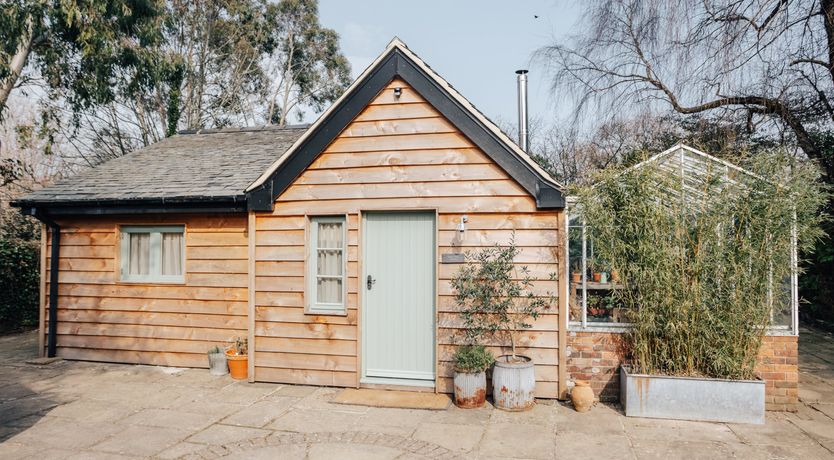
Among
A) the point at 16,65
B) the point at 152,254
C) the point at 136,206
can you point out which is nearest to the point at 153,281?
the point at 152,254

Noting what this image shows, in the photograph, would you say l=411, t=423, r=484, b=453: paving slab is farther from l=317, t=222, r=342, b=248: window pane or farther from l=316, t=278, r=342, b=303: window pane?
l=317, t=222, r=342, b=248: window pane

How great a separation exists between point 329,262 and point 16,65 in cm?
1115

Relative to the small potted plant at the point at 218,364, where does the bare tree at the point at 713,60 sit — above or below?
above

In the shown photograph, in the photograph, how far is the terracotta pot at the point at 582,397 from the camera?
214 inches

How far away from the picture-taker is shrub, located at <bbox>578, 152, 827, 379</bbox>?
5.27 meters

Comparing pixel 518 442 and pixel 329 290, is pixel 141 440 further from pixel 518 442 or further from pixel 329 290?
pixel 518 442

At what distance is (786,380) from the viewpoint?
18.2ft

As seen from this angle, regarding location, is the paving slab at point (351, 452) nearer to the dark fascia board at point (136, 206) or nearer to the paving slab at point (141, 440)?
the paving slab at point (141, 440)

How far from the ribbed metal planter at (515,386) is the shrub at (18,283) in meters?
9.92

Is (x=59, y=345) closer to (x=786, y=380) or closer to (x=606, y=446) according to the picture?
(x=606, y=446)

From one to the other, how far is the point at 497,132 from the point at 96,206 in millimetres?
5754

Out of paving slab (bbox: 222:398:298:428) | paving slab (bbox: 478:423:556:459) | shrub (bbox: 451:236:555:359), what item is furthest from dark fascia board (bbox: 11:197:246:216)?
paving slab (bbox: 478:423:556:459)

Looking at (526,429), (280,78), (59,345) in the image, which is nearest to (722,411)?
(526,429)

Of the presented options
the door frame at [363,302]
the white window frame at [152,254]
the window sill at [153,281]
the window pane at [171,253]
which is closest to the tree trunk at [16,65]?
the white window frame at [152,254]
